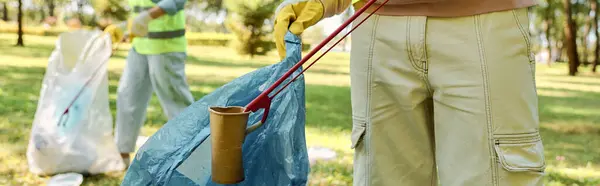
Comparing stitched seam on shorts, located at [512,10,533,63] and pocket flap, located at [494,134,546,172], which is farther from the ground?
stitched seam on shorts, located at [512,10,533,63]

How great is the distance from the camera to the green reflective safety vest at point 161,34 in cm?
344

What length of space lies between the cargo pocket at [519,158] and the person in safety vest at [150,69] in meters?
2.36

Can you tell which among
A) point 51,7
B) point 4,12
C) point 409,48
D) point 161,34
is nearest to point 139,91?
point 161,34

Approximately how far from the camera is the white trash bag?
3.24 m

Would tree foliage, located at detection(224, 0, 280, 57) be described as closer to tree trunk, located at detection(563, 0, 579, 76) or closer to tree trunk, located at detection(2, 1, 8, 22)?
tree trunk, located at detection(563, 0, 579, 76)

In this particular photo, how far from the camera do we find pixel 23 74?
29.7ft

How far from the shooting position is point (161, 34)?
345 cm

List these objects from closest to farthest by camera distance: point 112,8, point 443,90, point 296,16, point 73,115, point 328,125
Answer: point 443,90
point 296,16
point 73,115
point 328,125
point 112,8

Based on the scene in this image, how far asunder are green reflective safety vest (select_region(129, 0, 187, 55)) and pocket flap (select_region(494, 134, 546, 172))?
7.86ft

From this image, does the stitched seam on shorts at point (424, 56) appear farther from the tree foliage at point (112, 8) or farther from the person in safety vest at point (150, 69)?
the tree foliage at point (112, 8)

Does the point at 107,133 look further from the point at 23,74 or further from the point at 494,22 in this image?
the point at 23,74

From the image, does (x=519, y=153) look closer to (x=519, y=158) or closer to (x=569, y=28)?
(x=519, y=158)

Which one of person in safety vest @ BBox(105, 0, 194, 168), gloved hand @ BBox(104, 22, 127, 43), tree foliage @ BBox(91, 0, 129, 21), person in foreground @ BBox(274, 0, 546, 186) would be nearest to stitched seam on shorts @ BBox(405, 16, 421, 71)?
person in foreground @ BBox(274, 0, 546, 186)

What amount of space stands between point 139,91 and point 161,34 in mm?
336
